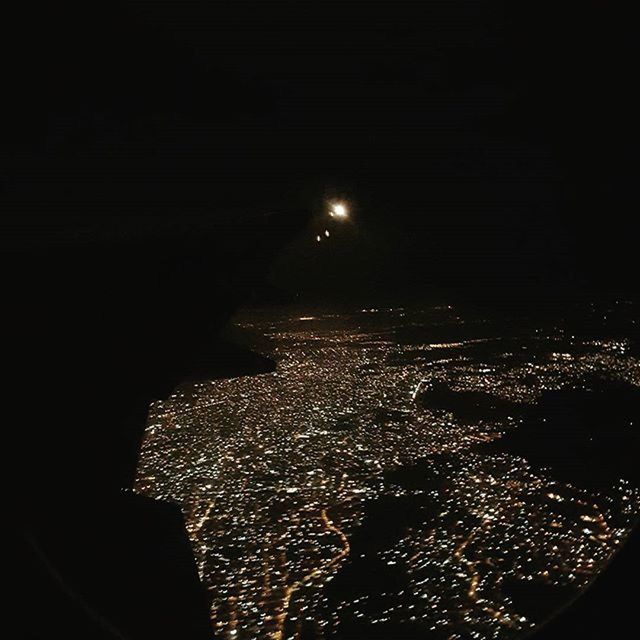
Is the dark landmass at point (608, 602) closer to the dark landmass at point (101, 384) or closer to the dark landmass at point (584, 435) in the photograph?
the dark landmass at point (101, 384)

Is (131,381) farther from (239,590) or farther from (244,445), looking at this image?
(244,445)

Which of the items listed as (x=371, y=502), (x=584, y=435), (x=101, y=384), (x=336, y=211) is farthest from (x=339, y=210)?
(x=101, y=384)

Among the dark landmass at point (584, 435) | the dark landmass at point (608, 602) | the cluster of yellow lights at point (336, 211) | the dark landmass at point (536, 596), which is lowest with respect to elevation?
the dark landmass at point (536, 596)

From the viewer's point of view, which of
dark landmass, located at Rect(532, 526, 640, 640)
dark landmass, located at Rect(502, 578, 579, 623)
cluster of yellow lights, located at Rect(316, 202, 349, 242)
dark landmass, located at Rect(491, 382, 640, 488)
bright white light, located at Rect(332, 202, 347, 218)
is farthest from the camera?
→ bright white light, located at Rect(332, 202, 347, 218)

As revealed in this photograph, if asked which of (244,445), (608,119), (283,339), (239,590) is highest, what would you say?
(283,339)

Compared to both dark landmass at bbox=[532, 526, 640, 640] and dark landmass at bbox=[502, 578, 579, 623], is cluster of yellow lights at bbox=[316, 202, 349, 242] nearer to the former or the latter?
dark landmass at bbox=[502, 578, 579, 623]

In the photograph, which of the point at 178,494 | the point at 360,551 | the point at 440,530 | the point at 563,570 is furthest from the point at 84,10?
the point at 563,570

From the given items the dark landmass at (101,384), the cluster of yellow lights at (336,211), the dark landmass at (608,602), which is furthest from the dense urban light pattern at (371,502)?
the cluster of yellow lights at (336,211)

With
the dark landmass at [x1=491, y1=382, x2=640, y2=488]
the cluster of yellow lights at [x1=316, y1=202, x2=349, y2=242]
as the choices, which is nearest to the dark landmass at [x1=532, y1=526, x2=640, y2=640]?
the dark landmass at [x1=491, y1=382, x2=640, y2=488]
